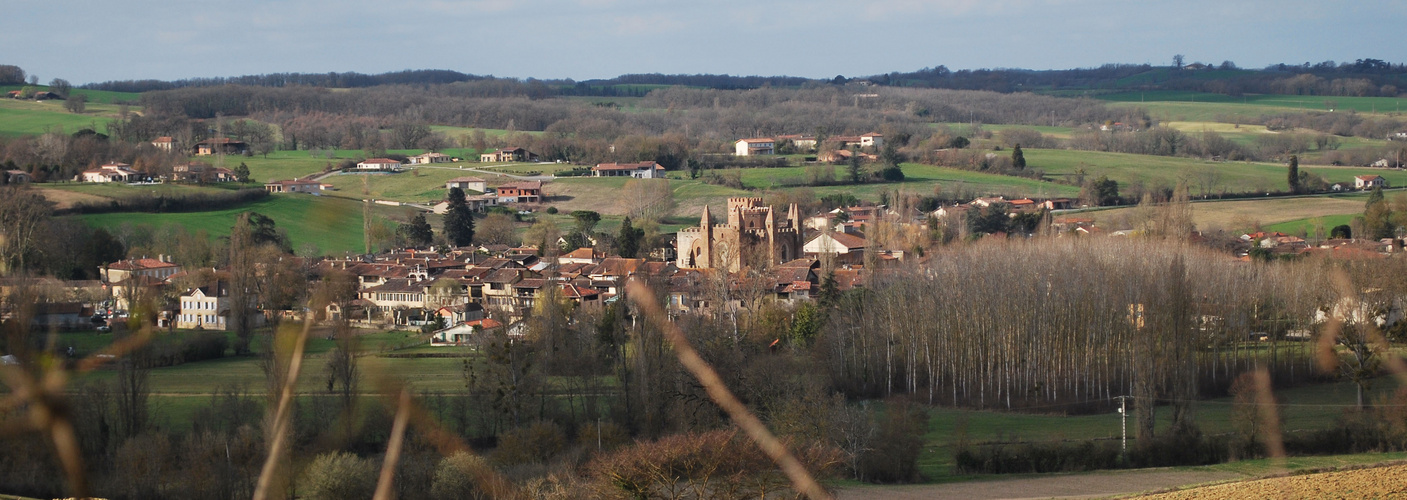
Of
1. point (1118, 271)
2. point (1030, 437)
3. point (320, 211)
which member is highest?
point (320, 211)

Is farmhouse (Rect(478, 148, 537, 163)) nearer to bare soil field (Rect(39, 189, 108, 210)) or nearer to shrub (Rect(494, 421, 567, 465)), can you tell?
bare soil field (Rect(39, 189, 108, 210))

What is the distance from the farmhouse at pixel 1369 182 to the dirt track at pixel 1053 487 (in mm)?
55226

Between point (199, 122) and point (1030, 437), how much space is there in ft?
242

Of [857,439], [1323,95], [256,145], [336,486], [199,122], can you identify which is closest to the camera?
[336,486]

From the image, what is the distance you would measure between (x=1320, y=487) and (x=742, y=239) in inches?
1266

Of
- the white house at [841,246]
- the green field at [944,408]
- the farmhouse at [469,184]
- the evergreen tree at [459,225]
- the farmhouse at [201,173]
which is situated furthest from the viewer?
the farmhouse at [469,184]

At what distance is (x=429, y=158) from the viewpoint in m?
85.1

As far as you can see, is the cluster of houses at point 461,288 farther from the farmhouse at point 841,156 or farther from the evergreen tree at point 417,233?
the farmhouse at point 841,156

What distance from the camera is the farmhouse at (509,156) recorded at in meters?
87.1

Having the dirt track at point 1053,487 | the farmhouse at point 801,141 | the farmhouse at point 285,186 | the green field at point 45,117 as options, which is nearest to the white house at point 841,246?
the farmhouse at point 285,186

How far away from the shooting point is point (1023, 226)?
54.6 meters

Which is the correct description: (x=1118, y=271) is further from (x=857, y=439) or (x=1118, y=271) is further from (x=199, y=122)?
(x=199, y=122)

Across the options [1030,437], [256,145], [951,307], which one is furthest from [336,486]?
[256,145]

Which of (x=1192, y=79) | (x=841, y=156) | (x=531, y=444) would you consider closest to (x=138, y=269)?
(x=531, y=444)
